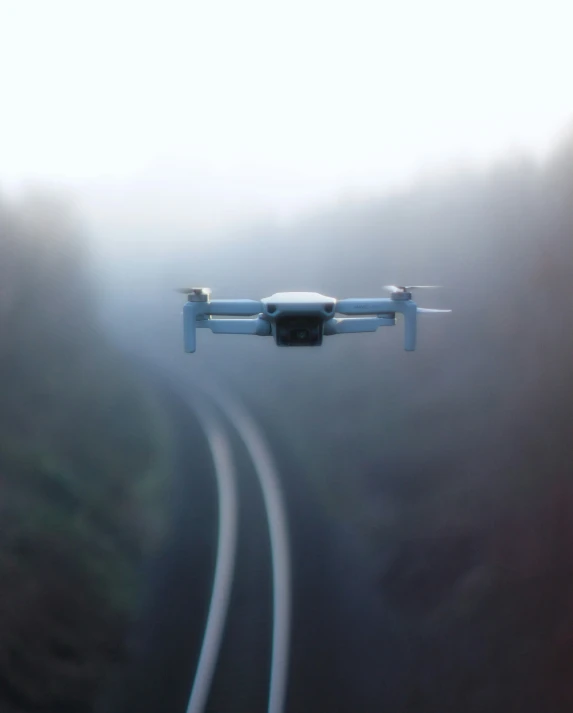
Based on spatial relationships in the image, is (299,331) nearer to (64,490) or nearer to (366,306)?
(366,306)

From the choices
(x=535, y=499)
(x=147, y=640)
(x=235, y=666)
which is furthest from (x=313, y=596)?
Answer: (x=535, y=499)

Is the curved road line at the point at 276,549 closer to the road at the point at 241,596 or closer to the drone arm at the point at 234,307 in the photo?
the road at the point at 241,596

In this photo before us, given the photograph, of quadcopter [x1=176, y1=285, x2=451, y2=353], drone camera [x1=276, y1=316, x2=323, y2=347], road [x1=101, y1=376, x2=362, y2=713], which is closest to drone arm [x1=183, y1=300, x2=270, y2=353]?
quadcopter [x1=176, y1=285, x2=451, y2=353]

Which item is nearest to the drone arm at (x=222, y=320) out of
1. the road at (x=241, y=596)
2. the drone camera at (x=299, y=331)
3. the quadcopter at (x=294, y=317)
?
the quadcopter at (x=294, y=317)

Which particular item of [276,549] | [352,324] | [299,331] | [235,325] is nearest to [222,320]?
[235,325]

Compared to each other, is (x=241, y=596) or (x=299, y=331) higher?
(x=299, y=331)

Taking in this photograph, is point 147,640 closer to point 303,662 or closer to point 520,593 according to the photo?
point 303,662
